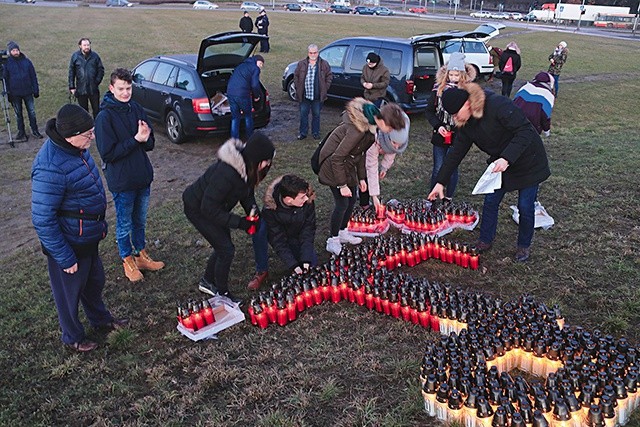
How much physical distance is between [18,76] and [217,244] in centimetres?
809

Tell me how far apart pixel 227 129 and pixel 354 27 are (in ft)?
92.8

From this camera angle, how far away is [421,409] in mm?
3650

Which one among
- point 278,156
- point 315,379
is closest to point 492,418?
point 315,379

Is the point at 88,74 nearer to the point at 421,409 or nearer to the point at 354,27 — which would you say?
the point at 421,409

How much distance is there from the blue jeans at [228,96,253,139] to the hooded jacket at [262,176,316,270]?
4675 mm

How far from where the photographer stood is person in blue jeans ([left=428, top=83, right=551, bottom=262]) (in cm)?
505

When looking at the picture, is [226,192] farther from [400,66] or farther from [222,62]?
[400,66]

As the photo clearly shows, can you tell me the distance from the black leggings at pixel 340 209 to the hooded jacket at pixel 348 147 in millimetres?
157

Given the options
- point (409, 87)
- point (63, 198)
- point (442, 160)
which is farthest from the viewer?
point (409, 87)

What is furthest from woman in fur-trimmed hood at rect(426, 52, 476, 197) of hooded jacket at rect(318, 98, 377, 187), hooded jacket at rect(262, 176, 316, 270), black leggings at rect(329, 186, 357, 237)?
hooded jacket at rect(262, 176, 316, 270)

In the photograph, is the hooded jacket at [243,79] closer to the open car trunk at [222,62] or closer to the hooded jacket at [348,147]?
the open car trunk at [222,62]

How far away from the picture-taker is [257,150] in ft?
14.6

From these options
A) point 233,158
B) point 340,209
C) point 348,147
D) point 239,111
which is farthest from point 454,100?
point 239,111

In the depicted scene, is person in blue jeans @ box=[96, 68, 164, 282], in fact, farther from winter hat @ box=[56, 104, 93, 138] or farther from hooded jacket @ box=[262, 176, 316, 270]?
hooded jacket @ box=[262, 176, 316, 270]
